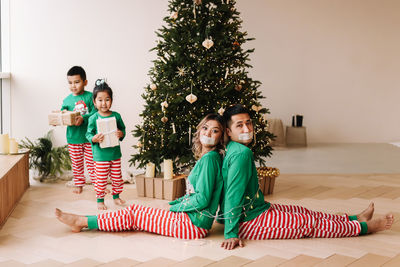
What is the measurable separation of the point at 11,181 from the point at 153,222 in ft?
4.68

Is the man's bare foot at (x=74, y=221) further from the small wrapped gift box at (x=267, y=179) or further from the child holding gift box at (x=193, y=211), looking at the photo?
Answer: the small wrapped gift box at (x=267, y=179)

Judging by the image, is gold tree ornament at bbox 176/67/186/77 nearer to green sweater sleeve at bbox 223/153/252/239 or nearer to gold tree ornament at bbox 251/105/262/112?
gold tree ornament at bbox 251/105/262/112

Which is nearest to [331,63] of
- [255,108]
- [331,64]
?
[331,64]

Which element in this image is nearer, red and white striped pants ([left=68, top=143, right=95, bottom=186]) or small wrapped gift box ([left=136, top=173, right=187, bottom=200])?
small wrapped gift box ([left=136, top=173, right=187, bottom=200])

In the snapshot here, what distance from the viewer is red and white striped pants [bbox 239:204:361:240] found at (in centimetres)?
326

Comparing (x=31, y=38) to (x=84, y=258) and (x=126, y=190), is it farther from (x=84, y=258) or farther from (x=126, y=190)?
(x=84, y=258)

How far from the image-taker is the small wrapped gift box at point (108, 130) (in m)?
4.03

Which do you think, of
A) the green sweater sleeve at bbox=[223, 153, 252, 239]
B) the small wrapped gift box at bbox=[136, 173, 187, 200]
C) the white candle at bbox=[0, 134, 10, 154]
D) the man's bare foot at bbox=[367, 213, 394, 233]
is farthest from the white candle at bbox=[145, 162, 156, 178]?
the man's bare foot at bbox=[367, 213, 394, 233]

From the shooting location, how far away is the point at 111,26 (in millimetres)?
6133

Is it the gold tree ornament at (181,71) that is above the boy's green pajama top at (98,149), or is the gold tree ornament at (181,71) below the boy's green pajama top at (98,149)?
above

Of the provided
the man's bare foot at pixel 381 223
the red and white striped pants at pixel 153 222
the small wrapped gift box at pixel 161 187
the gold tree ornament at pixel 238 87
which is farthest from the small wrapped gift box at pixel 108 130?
the man's bare foot at pixel 381 223

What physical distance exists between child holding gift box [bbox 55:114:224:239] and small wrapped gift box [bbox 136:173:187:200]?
997 millimetres

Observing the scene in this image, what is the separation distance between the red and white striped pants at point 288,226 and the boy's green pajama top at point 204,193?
23 cm

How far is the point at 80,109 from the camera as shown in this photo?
4602 millimetres
